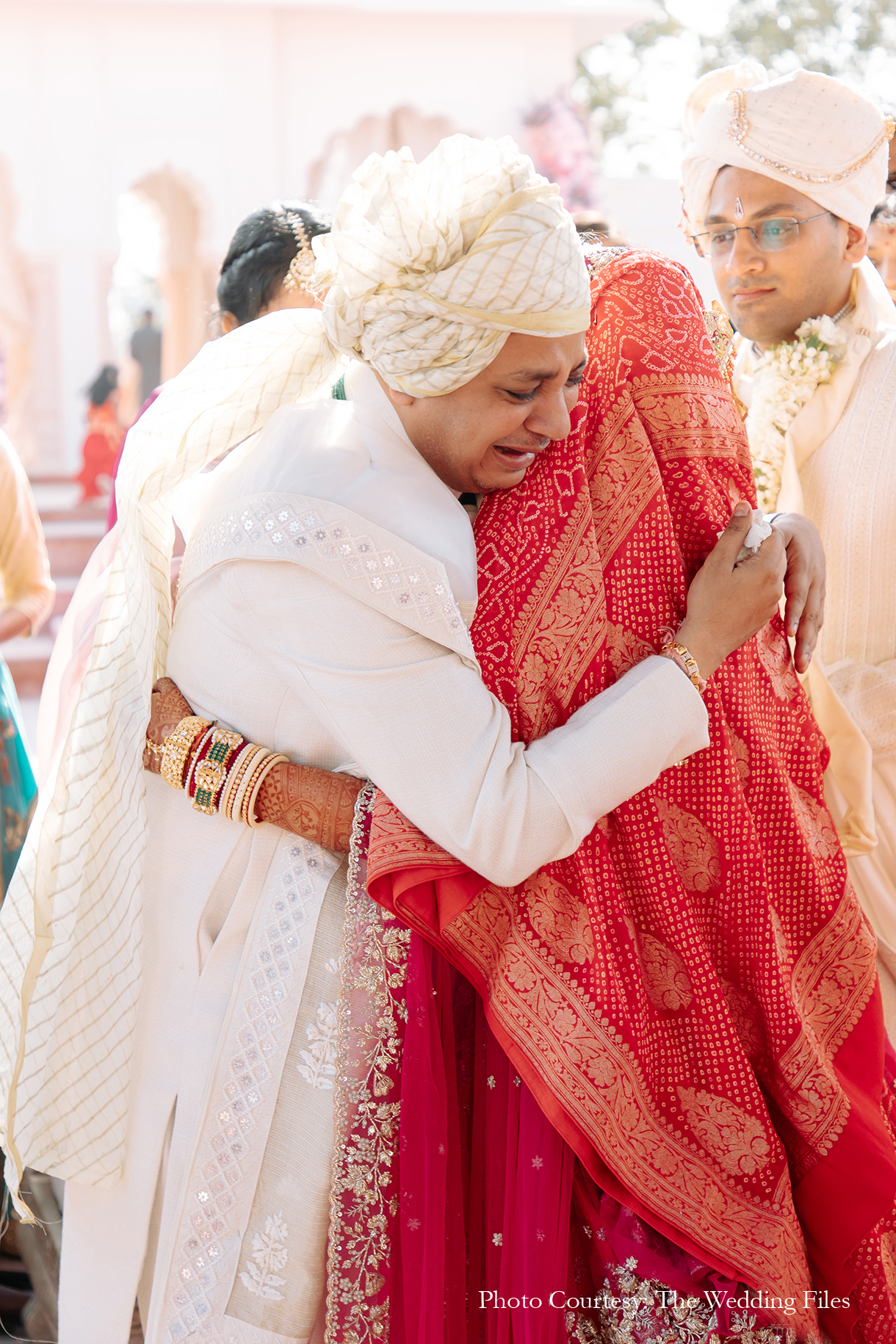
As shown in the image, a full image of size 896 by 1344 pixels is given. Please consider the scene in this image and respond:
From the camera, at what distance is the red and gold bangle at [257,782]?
62.7 inches

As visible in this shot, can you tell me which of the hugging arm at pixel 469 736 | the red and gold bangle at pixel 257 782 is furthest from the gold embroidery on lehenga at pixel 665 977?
the red and gold bangle at pixel 257 782

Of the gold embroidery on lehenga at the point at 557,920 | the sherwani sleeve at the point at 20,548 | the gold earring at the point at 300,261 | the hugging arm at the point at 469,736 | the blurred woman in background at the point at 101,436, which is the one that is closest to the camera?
the hugging arm at the point at 469,736

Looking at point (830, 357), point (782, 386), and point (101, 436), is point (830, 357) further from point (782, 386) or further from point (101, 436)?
point (101, 436)

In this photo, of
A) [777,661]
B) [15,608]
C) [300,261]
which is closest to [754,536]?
[777,661]

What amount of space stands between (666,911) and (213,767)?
0.67 meters

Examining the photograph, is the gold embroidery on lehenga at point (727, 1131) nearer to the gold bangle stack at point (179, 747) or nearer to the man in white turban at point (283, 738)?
the man in white turban at point (283, 738)

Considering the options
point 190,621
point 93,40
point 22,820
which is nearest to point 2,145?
point 93,40

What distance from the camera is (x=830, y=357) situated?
2395 millimetres

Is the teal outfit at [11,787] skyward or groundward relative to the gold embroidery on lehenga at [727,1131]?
groundward

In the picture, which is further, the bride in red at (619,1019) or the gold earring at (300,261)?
the gold earring at (300,261)

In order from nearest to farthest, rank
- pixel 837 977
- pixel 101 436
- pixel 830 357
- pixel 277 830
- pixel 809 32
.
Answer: pixel 277 830
pixel 837 977
pixel 830 357
pixel 101 436
pixel 809 32

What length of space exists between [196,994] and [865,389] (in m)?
1.76

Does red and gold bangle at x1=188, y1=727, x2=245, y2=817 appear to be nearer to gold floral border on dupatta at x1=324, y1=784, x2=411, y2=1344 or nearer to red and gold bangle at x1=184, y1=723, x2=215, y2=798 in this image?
red and gold bangle at x1=184, y1=723, x2=215, y2=798

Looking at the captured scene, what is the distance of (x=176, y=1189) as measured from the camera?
1.62 metres
